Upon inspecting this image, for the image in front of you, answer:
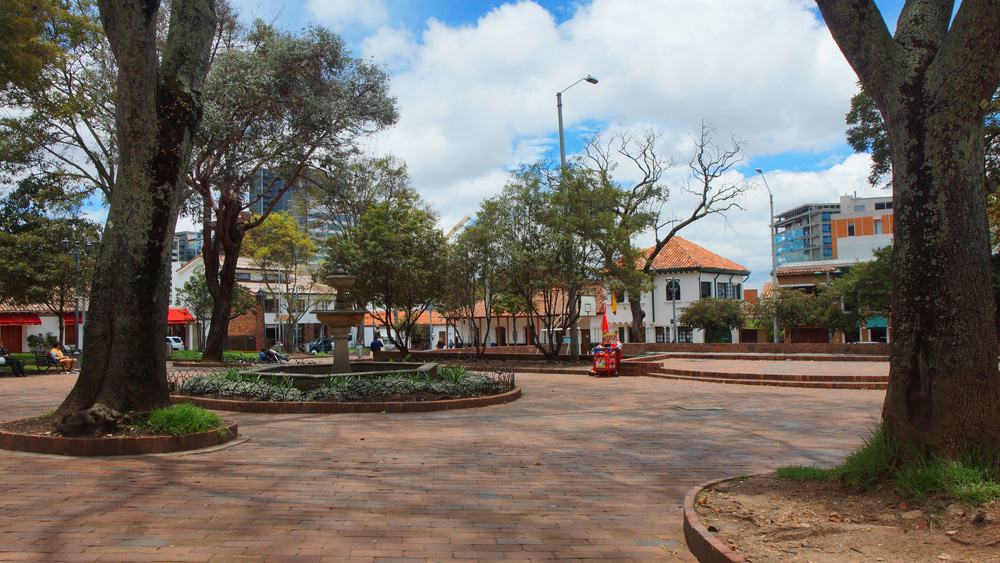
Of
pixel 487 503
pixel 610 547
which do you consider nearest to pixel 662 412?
pixel 487 503

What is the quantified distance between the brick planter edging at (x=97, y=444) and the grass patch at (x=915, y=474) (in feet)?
20.7

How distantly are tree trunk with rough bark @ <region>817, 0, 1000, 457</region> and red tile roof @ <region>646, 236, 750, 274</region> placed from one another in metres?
43.8

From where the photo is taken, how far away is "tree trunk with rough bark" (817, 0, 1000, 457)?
4781 mm

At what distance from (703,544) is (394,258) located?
23.3 meters

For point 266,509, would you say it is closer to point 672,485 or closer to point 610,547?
point 610,547

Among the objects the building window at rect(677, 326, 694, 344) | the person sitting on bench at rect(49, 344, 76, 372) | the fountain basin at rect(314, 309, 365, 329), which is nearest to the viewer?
the fountain basin at rect(314, 309, 365, 329)

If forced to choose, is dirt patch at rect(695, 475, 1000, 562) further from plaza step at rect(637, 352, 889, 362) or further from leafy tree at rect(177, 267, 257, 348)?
leafy tree at rect(177, 267, 257, 348)

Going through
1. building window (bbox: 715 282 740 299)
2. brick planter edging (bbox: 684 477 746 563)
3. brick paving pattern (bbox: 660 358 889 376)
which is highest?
building window (bbox: 715 282 740 299)

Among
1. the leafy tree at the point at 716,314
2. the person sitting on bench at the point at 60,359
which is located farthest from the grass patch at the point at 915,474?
the leafy tree at the point at 716,314

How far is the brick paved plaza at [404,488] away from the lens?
449 cm

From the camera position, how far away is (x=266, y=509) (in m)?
5.29

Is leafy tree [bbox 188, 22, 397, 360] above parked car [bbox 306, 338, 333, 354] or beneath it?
above

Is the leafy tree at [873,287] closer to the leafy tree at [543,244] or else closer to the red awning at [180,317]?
the leafy tree at [543,244]

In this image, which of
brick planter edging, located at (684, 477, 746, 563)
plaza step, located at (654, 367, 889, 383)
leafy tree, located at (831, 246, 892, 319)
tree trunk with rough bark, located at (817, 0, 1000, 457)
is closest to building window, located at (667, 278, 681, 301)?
leafy tree, located at (831, 246, 892, 319)
